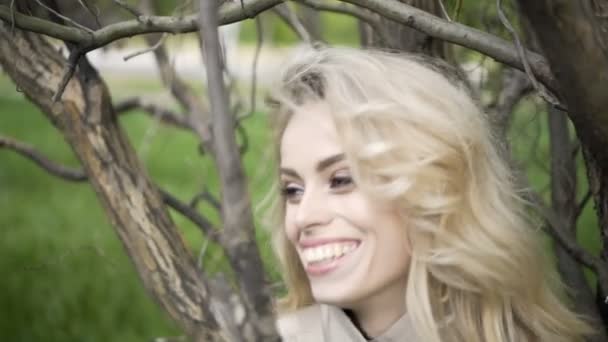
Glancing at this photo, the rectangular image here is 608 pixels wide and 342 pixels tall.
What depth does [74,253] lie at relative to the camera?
4.66 metres

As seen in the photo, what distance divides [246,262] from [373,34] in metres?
1.59

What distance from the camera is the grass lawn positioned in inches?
191

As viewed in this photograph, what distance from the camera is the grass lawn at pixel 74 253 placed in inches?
191

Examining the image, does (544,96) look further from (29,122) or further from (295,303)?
(29,122)

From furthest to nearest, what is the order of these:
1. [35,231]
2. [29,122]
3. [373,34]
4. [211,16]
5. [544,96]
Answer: [29,122] → [35,231] → [373,34] → [544,96] → [211,16]

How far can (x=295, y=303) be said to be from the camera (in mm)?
2312

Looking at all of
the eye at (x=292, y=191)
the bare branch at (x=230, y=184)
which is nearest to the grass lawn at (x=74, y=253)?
the eye at (x=292, y=191)

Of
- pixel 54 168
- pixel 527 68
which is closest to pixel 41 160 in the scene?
pixel 54 168

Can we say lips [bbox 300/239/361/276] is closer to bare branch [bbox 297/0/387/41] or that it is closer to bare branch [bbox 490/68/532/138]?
bare branch [bbox 297/0/387/41]

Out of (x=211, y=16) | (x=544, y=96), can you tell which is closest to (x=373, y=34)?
(x=544, y=96)

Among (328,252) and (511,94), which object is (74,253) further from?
(328,252)

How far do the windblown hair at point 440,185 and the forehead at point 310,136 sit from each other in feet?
0.07

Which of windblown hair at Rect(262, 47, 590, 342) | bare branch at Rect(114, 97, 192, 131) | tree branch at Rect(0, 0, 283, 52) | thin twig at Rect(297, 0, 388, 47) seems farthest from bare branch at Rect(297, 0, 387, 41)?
bare branch at Rect(114, 97, 192, 131)

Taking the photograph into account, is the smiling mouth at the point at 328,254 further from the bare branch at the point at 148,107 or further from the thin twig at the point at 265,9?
the bare branch at the point at 148,107
